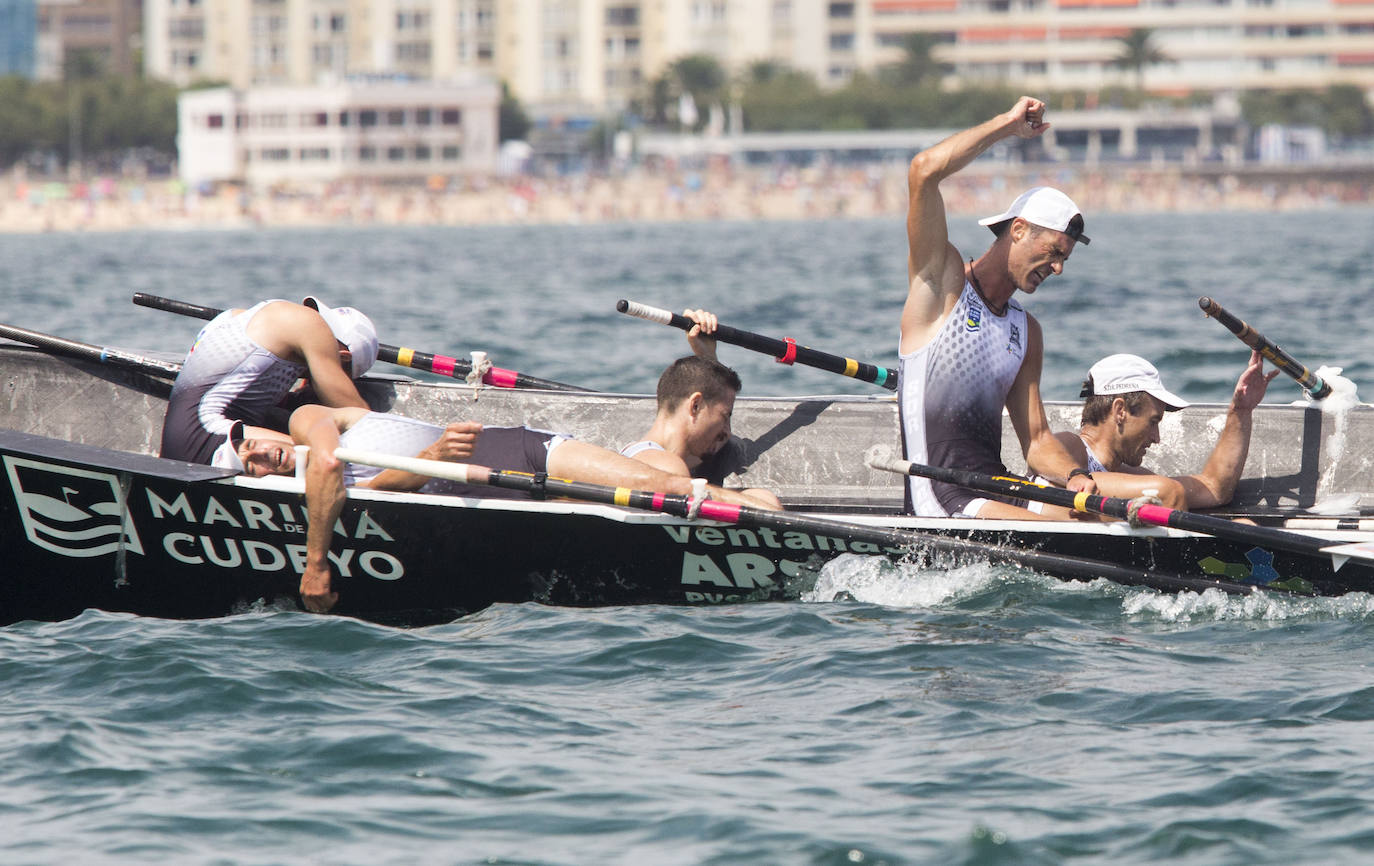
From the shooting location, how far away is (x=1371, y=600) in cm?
862

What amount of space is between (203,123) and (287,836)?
12385cm

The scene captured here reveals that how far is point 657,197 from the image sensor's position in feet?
391

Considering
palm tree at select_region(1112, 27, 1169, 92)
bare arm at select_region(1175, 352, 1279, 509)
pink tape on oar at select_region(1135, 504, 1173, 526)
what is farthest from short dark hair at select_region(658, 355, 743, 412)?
palm tree at select_region(1112, 27, 1169, 92)

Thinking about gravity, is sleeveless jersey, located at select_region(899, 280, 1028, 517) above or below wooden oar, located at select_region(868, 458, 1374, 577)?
above

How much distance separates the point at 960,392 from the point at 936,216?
1.06 metres

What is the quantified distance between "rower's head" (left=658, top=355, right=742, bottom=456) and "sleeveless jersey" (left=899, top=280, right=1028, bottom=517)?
3.09ft

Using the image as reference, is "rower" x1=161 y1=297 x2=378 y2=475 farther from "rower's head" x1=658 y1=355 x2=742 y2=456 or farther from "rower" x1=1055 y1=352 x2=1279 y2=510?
"rower" x1=1055 y1=352 x2=1279 y2=510

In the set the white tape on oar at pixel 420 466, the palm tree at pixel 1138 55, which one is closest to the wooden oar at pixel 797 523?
the white tape on oar at pixel 420 466

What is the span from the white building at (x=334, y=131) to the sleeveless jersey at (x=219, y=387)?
115m

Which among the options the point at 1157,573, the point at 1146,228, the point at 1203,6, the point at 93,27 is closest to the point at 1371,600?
the point at 1157,573

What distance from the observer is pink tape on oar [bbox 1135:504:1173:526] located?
8.13m

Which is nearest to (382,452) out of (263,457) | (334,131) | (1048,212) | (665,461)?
(263,457)

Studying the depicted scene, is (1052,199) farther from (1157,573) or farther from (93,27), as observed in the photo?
(93,27)

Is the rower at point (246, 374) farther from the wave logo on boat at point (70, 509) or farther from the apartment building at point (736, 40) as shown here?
the apartment building at point (736, 40)
